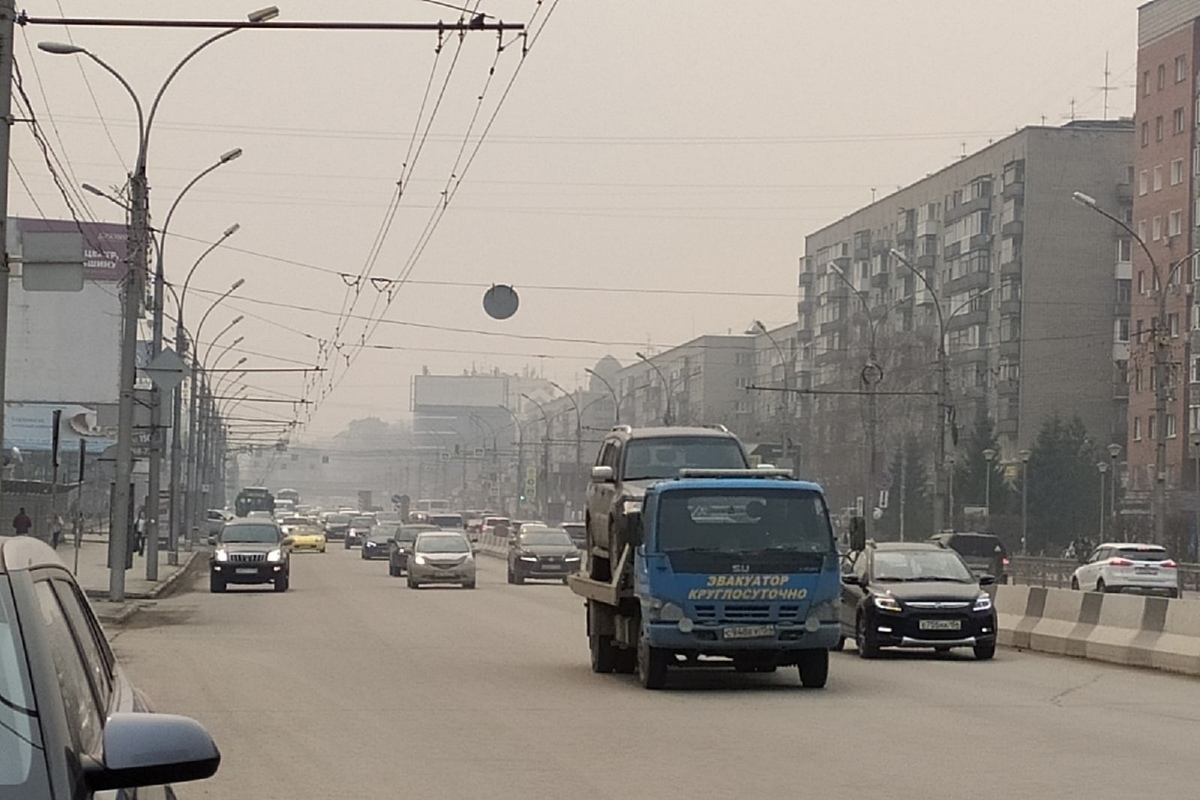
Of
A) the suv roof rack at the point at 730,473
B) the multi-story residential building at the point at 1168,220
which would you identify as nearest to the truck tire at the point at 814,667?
the suv roof rack at the point at 730,473

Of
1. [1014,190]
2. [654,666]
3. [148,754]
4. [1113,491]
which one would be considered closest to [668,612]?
[654,666]

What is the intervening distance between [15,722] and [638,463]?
18685 mm

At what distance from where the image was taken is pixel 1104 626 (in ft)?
82.4

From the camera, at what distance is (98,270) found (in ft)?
329

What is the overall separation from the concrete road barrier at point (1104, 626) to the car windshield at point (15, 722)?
19.6 metres

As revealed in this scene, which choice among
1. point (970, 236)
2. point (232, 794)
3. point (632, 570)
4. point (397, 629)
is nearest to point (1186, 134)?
point (970, 236)

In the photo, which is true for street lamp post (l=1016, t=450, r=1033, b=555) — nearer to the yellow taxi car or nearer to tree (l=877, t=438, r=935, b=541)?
tree (l=877, t=438, r=935, b=541)

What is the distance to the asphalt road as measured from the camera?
39.4ft

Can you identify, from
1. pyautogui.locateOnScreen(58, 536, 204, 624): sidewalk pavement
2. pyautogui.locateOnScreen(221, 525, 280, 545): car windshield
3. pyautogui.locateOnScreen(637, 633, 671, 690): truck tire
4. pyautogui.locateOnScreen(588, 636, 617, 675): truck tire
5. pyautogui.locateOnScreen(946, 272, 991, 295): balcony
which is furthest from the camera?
pyautogui.locateOnScreen(946, 272, 991, 295): balcony

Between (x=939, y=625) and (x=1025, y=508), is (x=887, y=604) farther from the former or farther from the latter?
(x=1025, y=508)

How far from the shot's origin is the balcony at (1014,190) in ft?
314

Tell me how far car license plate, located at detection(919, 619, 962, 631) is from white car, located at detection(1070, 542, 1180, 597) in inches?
996

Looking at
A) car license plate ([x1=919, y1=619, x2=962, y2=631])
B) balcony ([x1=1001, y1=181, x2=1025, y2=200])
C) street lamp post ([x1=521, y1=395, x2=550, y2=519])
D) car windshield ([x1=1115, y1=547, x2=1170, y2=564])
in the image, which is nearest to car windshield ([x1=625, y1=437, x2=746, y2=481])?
car license plate ([x1=919, y1=619, x2=962, y2=631])

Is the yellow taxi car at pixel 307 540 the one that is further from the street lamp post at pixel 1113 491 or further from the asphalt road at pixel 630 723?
the asphalt road at pixel 630 723
